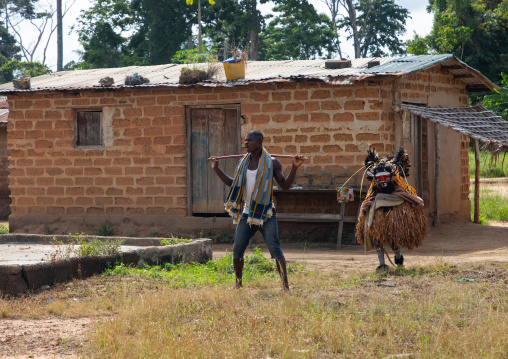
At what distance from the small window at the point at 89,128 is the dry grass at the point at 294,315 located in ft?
17.9

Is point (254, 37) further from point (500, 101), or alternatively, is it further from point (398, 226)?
point (398, 226)

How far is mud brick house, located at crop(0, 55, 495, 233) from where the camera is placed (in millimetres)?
10367

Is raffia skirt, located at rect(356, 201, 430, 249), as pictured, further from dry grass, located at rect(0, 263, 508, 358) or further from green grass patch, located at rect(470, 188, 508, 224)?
green grass patch, located at rect(470, 188, 508, 224)

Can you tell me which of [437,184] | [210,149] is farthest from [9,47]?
[437,184]

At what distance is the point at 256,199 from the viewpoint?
610cm

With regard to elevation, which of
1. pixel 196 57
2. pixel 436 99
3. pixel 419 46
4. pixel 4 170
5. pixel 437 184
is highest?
pixel 419 46

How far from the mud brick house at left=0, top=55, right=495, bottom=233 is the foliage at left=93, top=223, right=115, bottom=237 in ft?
0.42

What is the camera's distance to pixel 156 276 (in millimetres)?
7098

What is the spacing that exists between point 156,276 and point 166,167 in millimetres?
4537

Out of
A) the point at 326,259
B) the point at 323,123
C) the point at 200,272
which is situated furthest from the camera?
the point at 323,123

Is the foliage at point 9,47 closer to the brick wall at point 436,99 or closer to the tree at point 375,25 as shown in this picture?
the tree at point 375,25

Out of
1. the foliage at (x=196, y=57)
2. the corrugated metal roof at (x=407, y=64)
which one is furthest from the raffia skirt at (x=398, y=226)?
the foliage at (x=196, y=57)

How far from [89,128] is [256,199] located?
21.9ft

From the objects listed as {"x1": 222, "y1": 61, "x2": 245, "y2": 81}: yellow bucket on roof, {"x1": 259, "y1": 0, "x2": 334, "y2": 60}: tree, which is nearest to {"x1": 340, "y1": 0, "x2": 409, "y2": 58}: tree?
{"x1": 259, "y1": 0, "x2": 334, "y2": 60}: tree
